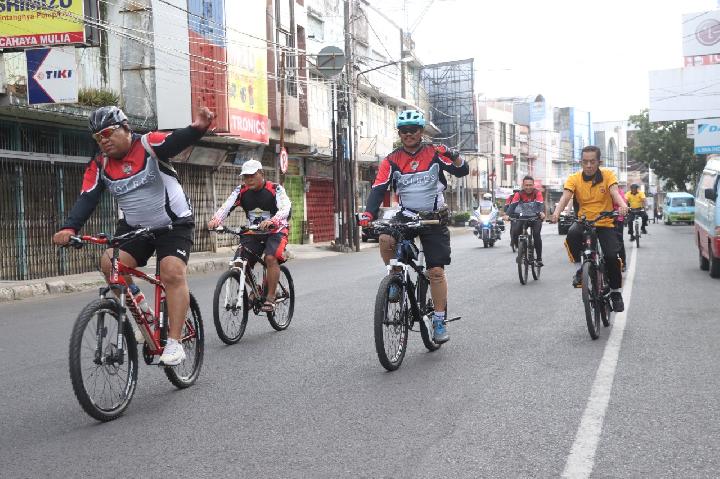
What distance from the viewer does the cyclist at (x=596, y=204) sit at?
7.89 metres

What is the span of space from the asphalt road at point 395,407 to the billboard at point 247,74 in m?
14.9

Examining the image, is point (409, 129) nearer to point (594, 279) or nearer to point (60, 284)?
point (594, 279)

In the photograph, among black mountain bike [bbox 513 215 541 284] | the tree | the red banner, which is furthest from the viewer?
the tree

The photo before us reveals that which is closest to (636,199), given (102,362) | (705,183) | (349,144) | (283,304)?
(705,183)

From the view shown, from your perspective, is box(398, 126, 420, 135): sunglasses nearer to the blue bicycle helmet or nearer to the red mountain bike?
the blue bicycle helmet

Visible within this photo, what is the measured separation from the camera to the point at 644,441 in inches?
162

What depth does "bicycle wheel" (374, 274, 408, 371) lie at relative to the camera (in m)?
5.77

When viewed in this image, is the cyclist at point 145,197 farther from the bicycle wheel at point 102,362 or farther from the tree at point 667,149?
the tree at point 667,149

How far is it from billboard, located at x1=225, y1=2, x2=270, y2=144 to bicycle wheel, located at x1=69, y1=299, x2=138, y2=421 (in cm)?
1803

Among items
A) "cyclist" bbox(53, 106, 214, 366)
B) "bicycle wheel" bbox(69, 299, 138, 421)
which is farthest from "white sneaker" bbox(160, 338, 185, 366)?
"bicycle wheel" bbox(69, 299, 138, 421)

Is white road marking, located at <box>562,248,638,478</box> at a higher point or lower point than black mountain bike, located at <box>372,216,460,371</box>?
lower

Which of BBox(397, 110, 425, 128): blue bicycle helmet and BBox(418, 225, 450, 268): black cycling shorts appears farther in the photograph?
BBox(418, 225, 450, 268): black cycling shorts

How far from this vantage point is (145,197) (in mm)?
5203

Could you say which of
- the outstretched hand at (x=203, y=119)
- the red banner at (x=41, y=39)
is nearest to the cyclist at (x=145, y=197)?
the outstretched hand at (x=203, y=119)
